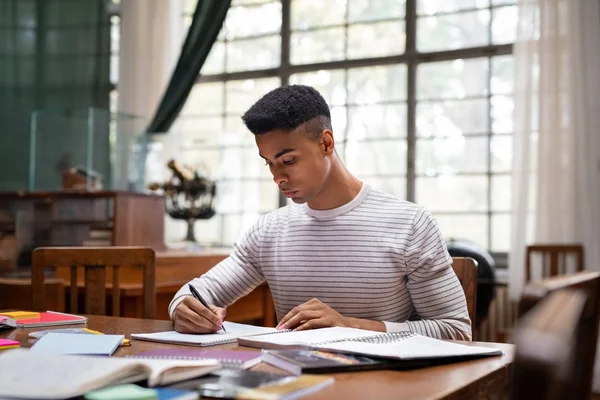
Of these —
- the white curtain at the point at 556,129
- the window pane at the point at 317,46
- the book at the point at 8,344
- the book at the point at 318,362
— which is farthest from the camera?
the window pane at the point at 317,46

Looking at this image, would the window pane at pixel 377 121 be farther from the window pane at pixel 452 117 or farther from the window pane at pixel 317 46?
the window pane at pixel 317 46

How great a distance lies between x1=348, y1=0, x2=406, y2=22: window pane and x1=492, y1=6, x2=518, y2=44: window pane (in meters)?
0.59

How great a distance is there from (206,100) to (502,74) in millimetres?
2156

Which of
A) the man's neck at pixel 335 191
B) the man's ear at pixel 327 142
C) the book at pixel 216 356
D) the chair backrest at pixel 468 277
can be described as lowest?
the book at pixel 216 356

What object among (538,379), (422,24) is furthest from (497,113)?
(538,379)

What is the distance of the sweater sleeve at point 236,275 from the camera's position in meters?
1.85

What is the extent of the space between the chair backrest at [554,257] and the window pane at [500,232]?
38cm

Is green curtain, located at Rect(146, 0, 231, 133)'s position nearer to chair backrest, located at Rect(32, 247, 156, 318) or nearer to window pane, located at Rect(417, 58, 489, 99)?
window pane, located at Rect(417, 58, 489, 99)

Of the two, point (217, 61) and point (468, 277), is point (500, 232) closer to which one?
point (217, 61)

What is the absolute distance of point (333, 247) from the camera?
1.78 m

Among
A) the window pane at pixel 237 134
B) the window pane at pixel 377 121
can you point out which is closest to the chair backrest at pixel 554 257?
the window pane at pixel 377 121

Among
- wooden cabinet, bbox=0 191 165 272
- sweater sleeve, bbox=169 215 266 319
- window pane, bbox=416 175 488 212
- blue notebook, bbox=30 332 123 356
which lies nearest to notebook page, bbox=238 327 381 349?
blue notebook, bbox=30 332 123 356

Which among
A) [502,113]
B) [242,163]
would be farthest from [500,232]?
[242,163]

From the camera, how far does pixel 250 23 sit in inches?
213
